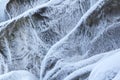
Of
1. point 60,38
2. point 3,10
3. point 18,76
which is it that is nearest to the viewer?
point 18,76

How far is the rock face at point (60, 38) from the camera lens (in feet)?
12.6

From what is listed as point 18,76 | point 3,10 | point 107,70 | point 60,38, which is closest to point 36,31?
point 60,38

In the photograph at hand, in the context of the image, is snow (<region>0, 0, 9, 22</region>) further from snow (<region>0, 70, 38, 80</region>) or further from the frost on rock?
snow (<region>0, 70, 38, 80</region>)

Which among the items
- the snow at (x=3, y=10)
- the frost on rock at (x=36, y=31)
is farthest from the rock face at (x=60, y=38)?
the snow at (x=3, y=10)

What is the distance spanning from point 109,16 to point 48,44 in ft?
3.65

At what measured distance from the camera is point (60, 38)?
4824 mm

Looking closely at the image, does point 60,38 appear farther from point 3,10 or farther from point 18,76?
point 3,10

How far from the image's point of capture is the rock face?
3832mm

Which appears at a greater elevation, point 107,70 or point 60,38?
point 107,70

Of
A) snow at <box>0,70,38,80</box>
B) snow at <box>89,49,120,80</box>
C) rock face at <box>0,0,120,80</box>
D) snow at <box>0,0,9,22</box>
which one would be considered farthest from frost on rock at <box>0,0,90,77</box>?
snow at <box>89,49,120,80</box>

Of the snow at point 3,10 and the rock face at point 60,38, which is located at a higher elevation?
the rock face at point 60,38

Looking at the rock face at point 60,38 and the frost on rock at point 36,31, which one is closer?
the rock face at point 60,38

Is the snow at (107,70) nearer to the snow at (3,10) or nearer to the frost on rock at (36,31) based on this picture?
the frost on rock at (36,31)

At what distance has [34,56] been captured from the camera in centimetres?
487
